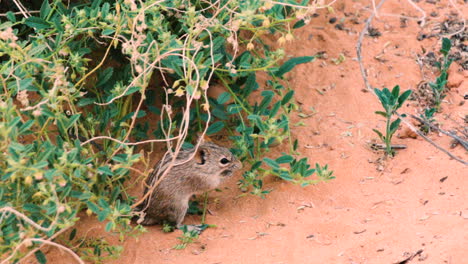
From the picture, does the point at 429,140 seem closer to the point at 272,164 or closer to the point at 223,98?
the point at 272,164

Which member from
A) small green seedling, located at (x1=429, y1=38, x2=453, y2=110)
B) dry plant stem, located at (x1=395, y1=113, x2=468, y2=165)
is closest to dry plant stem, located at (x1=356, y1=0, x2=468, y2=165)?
dry plant stem, located at (x1=395, y1=113, x2=468, y2=165)

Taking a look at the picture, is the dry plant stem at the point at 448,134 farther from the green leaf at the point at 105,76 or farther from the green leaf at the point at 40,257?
the green leaf at the point at 40,257

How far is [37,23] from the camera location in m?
5.07

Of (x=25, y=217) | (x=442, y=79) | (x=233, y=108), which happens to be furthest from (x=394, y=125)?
(x=25, y=217)

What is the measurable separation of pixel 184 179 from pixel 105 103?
862 millimetres

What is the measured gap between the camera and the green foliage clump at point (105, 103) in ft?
14.4

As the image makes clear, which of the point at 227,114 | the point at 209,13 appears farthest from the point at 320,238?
the point at 209,13

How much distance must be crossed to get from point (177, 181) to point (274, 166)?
2.45 feet

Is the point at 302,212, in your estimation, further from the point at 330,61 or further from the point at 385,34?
the point at 385,34

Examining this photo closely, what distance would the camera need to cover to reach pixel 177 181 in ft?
17.9

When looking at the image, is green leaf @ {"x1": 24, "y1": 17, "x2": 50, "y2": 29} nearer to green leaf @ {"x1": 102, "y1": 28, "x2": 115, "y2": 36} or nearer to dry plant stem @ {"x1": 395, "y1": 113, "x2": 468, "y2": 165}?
green leaf @ {"x1": 102, "y1": 28, "x2": 115, "y2": 36}

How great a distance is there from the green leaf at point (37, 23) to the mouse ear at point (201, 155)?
1436mm

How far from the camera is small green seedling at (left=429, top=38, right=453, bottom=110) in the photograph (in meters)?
6.08

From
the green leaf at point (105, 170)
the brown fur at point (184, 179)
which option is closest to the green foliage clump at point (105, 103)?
the green leaf at point (105, 170)
